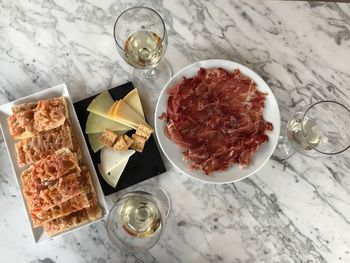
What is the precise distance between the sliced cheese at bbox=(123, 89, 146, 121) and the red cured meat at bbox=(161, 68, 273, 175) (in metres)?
0.08

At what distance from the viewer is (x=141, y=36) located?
133 centimetres

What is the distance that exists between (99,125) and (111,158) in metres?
0.10

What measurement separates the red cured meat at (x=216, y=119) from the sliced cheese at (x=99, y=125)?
5.3 inches

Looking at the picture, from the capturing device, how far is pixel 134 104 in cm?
135

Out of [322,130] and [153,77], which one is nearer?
[322,130]

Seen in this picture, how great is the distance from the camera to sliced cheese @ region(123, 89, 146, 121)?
4.42ft

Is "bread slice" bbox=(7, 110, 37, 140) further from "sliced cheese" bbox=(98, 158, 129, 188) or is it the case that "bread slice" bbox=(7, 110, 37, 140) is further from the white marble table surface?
"sliced cheese" bbox=(98, 158, 129, 188)

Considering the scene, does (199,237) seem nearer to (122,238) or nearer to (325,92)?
(122,238)

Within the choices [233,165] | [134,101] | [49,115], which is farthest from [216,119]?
[49,115]

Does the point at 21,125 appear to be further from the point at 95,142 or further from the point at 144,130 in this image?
the point at 144,130

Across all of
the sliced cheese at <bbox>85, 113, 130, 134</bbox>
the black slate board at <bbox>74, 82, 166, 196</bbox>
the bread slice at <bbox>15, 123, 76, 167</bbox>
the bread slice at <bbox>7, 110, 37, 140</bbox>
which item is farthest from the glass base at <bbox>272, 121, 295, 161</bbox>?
the bread slice at <bbox>7, 110, 37, 140</bbox>

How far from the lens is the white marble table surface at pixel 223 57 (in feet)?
4.34

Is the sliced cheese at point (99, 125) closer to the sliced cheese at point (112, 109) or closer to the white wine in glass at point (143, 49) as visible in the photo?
the sliced cheese at point (112, 109)

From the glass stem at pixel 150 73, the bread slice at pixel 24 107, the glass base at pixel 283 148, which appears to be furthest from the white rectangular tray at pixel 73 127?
the glass base at pixel 283 148
